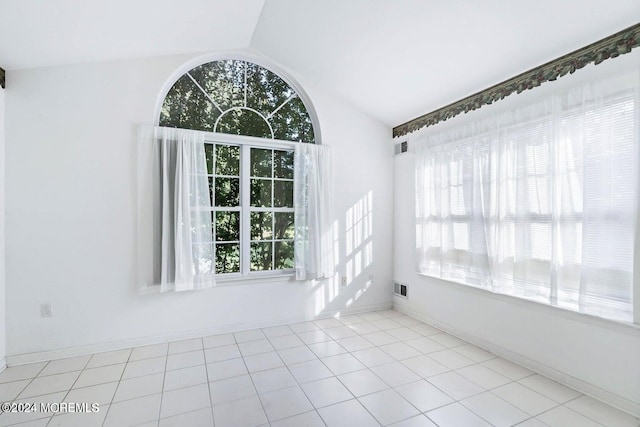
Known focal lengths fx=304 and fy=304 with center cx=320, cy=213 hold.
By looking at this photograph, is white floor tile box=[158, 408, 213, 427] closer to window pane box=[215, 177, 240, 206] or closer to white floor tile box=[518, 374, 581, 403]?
window pane box=[215, 177, 240, 206]

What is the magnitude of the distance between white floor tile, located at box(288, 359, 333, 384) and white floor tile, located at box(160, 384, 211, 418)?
2.27ft

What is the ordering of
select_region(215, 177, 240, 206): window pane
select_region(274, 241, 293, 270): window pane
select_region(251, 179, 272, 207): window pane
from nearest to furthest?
select_region(215, 177, 240, 206): window pane → select_region(251, 179, 272, 207): window pane → select_region(274, 241, 293, 270): window pane

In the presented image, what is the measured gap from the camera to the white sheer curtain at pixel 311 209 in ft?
12.1

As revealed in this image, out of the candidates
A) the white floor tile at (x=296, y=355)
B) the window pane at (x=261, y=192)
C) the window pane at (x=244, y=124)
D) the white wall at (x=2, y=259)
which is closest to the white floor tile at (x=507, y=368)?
the white floor tile at (x=296, y=355)

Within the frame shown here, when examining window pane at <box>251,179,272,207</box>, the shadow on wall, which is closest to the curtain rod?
the shadow on wall

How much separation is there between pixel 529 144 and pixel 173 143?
3.33 metres

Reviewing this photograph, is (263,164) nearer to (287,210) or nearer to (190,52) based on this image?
(287,210)

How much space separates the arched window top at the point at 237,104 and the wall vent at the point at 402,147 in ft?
4.01

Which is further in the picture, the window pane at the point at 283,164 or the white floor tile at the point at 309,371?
the window pane at the point at 283,164

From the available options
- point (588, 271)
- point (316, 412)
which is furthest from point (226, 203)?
point (588, 271)

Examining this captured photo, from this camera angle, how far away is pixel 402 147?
4180 mm

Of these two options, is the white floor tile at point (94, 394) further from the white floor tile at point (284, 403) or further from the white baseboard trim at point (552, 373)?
the white baseboard trim at point (552, 373)

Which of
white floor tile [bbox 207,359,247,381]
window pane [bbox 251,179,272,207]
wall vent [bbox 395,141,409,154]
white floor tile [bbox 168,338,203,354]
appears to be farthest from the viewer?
wall vent [bbox 395,141,409,154]

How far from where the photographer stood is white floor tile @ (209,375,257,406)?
218cm
